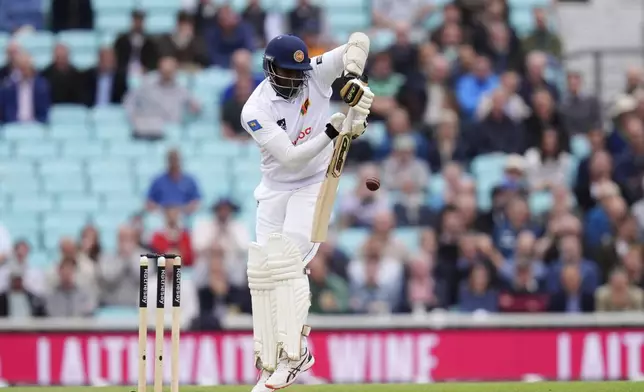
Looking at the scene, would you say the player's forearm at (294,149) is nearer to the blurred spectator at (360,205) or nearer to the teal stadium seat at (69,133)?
the blurred spectator at (360,205)

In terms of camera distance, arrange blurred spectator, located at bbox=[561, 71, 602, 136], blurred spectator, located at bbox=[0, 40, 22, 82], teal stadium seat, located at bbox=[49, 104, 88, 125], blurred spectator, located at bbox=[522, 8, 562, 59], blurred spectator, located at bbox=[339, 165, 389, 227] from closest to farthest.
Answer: blurred spectator, located at bbox=[339, 165, 389, 227], blurred spectator, located at bbox=[561, 71, 602, 136], blurred spectator, located at bbox=[0, 40, 22, 82], teal stadium seat, located at bbox=[49, 104, 88, 125], blurred spectator, located at bbox=[522, 8, 562, 59]

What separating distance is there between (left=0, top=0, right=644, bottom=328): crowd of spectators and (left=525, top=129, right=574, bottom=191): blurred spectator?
0.06 ft

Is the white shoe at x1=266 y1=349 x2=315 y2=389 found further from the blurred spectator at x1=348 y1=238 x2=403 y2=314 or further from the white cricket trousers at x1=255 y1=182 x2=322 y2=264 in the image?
the blurred spectator at x1=348 y1=238 x2=403 y2=314

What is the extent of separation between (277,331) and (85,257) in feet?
18.5

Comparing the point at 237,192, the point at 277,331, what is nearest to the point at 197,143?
the point at 237,192

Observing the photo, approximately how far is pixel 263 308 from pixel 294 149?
114cm

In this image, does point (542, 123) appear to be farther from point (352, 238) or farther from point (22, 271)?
point (22, 271)

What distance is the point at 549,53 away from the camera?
17875mm

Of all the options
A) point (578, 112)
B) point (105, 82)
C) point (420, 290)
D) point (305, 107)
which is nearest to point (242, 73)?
point (105, 82)

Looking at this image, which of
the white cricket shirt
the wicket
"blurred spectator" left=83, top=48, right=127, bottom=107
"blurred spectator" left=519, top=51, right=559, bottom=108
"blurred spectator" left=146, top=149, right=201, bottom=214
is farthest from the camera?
"blurred spectator" left=83, top=48, right=127, bottom=107

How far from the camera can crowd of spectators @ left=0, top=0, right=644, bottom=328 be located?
14688mm

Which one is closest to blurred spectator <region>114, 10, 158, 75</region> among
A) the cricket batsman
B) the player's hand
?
the cricket batsman

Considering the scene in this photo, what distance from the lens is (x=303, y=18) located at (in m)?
17.5

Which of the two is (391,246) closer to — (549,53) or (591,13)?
(549,53)
